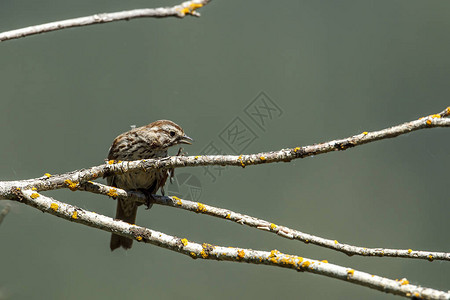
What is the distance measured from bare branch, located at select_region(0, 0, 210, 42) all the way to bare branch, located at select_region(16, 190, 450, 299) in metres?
1.03

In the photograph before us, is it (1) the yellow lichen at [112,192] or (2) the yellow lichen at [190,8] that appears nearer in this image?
(2) the yellow lichen at [190,8]

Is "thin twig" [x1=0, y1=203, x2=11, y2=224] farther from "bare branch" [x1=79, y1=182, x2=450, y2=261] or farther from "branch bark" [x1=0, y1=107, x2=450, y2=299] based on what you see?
"bare branch" [x1=79, y1=182, x2=450, y2=261]

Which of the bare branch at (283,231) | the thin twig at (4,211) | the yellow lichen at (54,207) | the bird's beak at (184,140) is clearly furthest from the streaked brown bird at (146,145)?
the yellow lichen at (54,207)

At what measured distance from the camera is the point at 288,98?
159 feet

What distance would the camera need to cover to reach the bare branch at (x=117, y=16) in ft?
10.2

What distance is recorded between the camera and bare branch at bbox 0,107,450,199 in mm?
3365

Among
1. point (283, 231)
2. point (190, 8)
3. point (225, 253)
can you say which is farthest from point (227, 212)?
point (190, 8)

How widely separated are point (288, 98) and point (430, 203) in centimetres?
1667

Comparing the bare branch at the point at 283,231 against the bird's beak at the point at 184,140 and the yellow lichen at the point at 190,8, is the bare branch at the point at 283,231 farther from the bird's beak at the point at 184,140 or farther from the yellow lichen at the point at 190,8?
the bird's beak at the point at 184,140

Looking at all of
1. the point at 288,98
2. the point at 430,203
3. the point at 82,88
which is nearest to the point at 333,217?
the point at 430,203

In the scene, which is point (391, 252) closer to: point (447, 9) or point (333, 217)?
point (333, 217)

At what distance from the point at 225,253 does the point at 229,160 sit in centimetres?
61

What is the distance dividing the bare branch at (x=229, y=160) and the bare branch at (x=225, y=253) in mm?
179

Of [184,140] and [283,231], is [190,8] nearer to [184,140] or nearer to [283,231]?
[283,231]
